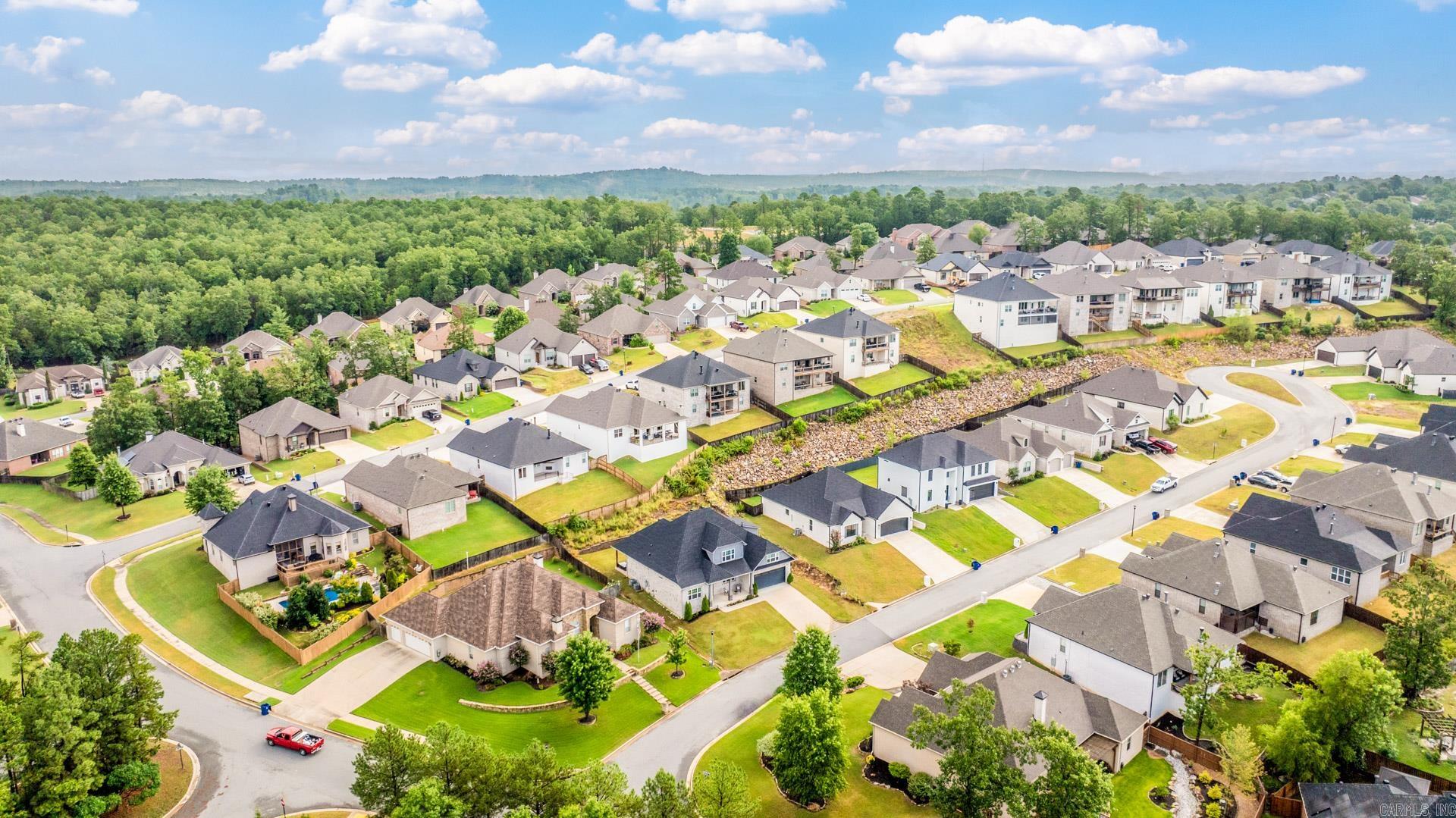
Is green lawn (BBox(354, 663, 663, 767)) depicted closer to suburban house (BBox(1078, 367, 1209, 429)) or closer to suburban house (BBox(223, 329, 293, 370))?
suburban house (BBox(1078, 367, 1209, 429))

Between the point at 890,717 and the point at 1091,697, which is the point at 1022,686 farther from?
the point at 890,717

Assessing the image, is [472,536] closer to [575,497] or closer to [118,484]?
[575,497]

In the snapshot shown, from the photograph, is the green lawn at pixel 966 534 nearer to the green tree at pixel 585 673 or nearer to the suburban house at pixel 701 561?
the suburban house at pixel 701 561

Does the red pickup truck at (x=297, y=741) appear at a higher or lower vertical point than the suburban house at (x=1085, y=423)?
lower

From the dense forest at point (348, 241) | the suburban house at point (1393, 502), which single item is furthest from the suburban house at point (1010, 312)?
the dense forest at point (348, 241)

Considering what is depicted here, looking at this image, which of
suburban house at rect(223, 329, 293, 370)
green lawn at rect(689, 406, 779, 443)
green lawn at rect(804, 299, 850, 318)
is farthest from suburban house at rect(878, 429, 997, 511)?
suburban house at rect(223, 329, 293, 370)

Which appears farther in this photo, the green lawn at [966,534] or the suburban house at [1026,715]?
the green lawn at [966,534]

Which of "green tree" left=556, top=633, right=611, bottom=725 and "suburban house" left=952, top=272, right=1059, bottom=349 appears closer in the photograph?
"green tree" left=556, top=633, right=611, bottom=725
